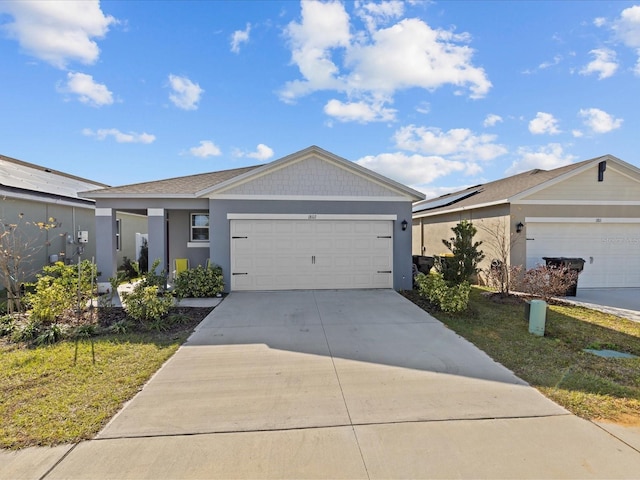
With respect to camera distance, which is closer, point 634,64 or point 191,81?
point 634,64

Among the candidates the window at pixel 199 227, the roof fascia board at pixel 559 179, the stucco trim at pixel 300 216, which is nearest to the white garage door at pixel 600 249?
the roof fascia board at pixel 559 179

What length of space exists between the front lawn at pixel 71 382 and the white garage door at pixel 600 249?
1206 cm

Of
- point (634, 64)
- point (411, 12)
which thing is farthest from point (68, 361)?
point (634, 64)

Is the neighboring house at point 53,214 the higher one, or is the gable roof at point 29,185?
the gable roof at point 29,185

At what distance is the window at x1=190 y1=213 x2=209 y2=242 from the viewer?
11625 millimetres

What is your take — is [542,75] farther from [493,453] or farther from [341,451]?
[341,451]

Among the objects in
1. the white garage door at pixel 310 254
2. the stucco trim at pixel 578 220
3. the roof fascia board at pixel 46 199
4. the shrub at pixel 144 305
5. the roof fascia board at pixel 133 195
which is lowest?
the shrub at pixel 144 305

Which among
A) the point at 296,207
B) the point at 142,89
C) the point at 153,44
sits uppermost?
the point at 153,44

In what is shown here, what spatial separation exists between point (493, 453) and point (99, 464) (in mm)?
3273

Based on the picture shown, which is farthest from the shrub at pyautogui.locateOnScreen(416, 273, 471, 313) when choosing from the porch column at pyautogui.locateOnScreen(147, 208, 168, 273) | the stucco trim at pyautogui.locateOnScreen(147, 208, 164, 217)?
the stucco trim at pyautogui.locateOnScreen(147, 208, 164, 217)

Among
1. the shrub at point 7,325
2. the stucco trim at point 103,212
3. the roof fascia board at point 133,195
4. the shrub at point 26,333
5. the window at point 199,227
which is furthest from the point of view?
the window at point 199,227

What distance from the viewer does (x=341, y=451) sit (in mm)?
2742

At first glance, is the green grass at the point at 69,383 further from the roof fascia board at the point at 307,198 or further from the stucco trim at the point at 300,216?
the roof fascia board at the point at 307,198

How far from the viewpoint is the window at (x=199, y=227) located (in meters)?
11.6
